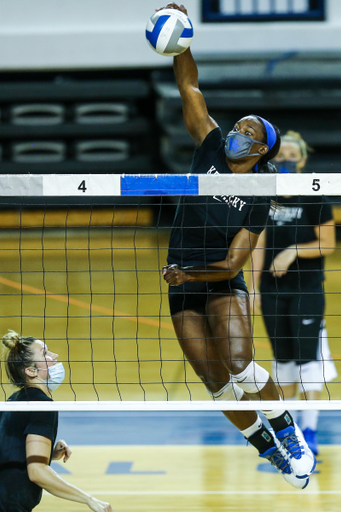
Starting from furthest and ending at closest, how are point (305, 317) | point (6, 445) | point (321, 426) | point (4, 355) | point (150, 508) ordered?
point (321, 426)
point (305, 317)
point (150, 508)
point (4, 355)
point (6, 445)

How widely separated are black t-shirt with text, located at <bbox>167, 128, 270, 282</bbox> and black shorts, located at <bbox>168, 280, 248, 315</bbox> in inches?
5.9

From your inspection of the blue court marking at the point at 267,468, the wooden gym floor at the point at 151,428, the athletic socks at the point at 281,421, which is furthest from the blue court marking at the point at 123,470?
the athletic socks at the point at 281,421

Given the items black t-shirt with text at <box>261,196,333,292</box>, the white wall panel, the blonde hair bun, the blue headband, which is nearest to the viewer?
the blonde hair bun

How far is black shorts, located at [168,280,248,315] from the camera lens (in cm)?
351

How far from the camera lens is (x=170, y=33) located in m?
3.44

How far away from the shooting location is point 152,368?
5910 millimetres

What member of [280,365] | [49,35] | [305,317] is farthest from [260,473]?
[49,35]

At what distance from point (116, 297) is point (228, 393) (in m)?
5.18

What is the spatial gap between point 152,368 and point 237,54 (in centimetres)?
884

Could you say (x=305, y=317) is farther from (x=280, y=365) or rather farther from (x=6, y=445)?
(x=6, y=445)

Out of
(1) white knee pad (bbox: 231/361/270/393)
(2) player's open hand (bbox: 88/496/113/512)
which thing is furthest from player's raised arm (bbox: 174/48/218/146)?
(2) player's open hand (bbox: 88/496/113/512)

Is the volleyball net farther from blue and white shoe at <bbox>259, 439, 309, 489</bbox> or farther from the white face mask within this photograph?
blue and white shoe at <bbox>259, 439, 309, 489</bbox>

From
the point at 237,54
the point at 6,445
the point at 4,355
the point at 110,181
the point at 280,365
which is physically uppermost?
the point at 237,54

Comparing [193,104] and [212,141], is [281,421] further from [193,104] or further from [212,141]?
[193,104]
